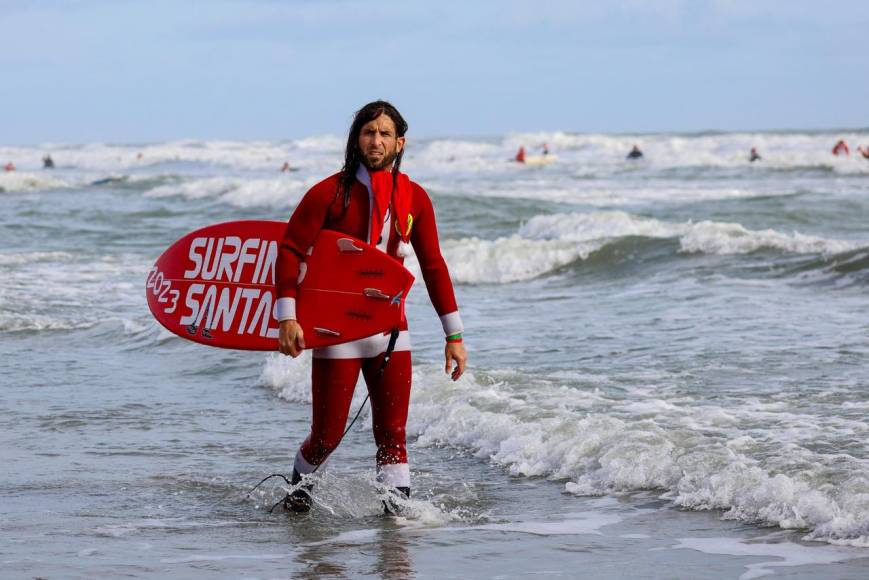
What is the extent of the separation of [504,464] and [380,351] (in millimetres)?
1648

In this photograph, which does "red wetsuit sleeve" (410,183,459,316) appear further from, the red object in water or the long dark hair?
the red object in water

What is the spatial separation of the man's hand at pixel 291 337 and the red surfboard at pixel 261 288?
0.19 ft

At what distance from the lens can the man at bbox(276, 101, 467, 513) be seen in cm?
451

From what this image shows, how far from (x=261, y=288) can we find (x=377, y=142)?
2.66ft

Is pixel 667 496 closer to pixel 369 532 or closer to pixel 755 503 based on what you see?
pixel 755 503

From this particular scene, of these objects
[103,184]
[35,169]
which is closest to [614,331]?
[103,184]

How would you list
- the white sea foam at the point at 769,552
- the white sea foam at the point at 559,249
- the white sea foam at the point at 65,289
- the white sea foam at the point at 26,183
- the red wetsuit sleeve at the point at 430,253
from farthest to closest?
the white sea foam at the point at 26,183, the white sea foam at the point at 559,249, the white sea foam at the point at 65,289, the red wetsuit sleeve at the point at 430,253, the white sea foam at the point at 769,552

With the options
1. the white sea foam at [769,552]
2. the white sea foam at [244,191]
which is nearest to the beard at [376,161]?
the white sea foam at [769,552]

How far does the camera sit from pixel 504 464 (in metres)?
6.12

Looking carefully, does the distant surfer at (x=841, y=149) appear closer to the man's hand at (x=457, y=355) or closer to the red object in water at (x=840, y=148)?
the red object in water at (x=840, y=148)

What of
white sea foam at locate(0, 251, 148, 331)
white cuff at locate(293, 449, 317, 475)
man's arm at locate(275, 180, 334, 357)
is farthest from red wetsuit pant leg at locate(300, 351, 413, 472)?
white sea foam at locate(0, 251, 148, 331)

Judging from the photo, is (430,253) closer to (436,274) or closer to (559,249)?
(436,274)

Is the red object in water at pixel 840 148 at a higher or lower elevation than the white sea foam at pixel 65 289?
higher

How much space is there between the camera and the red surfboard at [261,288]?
4.58 meters
